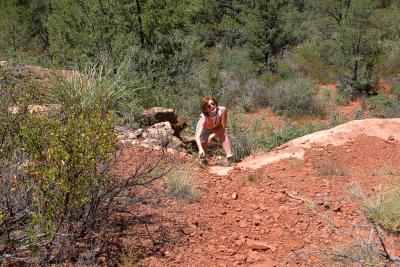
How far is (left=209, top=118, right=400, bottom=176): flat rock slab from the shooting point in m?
5.41

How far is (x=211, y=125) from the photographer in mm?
6180

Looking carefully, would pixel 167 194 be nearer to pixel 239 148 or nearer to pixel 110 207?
pixel 110 207

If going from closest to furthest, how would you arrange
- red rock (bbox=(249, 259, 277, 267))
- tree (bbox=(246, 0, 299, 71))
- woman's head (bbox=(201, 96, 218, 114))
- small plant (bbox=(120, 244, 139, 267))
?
small plant (bbox=(120, 244, 139, 267)) < red rock (bbox=(249, 259, 277, 267)) < woman's head (bbox=(201, 96, 218, 114)) < tree (bbox=(246, 0, 299, 71))

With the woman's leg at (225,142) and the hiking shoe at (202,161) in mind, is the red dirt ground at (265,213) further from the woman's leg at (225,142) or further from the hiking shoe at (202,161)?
the woman's leg at (225,142)

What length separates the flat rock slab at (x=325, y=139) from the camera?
5406 millimetres

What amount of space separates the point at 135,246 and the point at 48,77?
4347mm

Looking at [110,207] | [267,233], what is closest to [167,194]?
[110,207]

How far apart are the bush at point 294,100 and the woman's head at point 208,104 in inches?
273

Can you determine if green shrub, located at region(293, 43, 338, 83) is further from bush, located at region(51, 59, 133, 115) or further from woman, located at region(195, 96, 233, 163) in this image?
bush, located at region(51, 59, 133, 115)

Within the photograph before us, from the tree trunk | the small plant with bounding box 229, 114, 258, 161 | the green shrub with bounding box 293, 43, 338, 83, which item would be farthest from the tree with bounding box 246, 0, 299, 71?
the small plant with bounding box 229, 114, 258, 161

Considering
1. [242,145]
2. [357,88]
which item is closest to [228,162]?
[242,145]

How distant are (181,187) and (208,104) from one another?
1967 mm

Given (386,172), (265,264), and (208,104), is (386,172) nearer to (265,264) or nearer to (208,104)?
(265,264)

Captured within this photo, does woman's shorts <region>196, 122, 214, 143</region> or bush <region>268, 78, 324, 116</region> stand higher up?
woman's shorts <region>196, 122, 214, 143</region>
